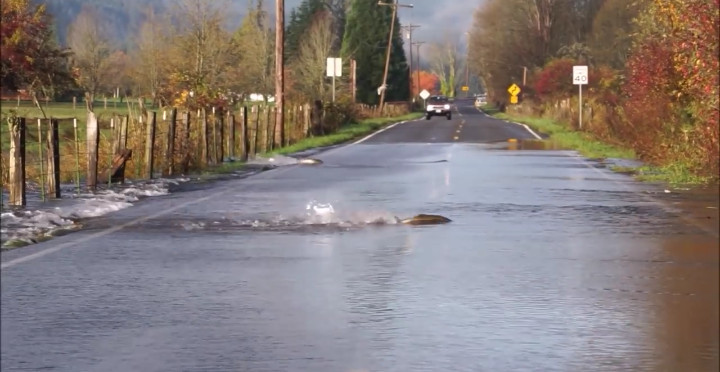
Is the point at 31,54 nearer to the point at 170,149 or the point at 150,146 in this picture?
the point at 150,146

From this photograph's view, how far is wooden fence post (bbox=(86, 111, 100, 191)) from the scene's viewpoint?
2306cm

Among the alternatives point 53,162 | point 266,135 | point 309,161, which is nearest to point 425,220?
point 53,162

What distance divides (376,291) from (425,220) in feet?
19.9

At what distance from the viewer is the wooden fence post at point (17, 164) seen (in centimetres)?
1950

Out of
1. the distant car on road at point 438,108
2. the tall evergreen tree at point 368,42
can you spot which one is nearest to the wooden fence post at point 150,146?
the distant car on road at point 438,108

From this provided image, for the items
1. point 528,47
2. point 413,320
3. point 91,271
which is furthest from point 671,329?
point 528,47

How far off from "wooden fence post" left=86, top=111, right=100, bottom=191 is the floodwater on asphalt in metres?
3.17

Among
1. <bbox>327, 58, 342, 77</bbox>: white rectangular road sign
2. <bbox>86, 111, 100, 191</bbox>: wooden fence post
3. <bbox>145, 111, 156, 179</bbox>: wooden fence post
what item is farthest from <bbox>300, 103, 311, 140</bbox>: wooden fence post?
<bbox>86, 111, 100, 191</bbox>: wooden fence post

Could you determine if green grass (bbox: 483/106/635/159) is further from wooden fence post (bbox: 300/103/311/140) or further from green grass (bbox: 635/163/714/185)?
wooden fence post (bbox: 300/103/311/140)

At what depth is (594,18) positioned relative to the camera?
94.5 meters

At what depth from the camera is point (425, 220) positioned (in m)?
17.6

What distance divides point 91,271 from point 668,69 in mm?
19356

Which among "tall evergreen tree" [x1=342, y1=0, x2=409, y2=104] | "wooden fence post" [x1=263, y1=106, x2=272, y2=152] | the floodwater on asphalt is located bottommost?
the floodwater on asphalt

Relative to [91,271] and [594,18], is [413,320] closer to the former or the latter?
[91,271]
